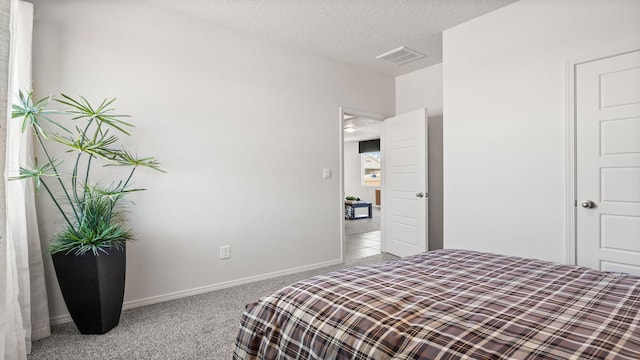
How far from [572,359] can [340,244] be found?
339 cm

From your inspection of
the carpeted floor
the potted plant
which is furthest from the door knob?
the carpeted floor

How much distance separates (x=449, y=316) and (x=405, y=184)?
→ 3.26m

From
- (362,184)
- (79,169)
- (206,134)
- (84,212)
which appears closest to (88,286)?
(84,212)

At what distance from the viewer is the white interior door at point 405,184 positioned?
155 inches

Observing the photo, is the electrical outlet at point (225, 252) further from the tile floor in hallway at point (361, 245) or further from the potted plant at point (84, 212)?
the tile floor in hallway at point (361, 245)

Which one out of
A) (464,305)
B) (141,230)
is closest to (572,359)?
(464,305)

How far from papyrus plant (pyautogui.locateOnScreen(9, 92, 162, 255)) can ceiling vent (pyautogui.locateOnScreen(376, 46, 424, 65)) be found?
2834 millimetres

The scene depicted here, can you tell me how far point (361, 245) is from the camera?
521cm

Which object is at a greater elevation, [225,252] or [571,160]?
[571,160]

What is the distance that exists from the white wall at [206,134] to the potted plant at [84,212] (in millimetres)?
191

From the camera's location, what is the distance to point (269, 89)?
3.53m

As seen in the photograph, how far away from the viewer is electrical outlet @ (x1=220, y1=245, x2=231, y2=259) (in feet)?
10.5

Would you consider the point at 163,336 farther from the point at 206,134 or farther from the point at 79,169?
the point at 206,134

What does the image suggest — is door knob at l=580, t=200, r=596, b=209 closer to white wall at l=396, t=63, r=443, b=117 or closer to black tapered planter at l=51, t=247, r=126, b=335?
white wall at l=396, t=63, r=443, b=117
